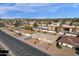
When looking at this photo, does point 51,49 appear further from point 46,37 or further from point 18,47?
point 18,47

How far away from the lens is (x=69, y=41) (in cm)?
322

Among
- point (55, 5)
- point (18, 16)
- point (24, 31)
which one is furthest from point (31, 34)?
point (55, 5)

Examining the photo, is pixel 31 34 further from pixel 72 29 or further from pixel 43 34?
pixel 72 29

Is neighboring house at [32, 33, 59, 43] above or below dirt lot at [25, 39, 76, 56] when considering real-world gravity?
above

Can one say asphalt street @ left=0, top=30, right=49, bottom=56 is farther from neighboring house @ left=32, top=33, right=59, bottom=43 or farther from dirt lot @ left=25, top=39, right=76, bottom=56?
neighboring house @ left=32, top=33, right=59, bottom=43

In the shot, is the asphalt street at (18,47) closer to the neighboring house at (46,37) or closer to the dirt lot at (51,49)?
the dirt lot at (51,49)

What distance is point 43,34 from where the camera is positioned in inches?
129

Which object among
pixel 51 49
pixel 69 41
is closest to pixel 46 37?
pixel 51 49

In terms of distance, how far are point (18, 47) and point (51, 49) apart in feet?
1.50

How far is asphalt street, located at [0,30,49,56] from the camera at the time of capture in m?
3.21

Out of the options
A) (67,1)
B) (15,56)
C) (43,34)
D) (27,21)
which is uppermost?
(67,1)

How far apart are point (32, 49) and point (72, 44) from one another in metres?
0.55

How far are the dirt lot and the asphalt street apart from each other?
0.06 metres

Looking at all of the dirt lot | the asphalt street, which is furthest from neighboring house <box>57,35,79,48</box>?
the asphalt street
